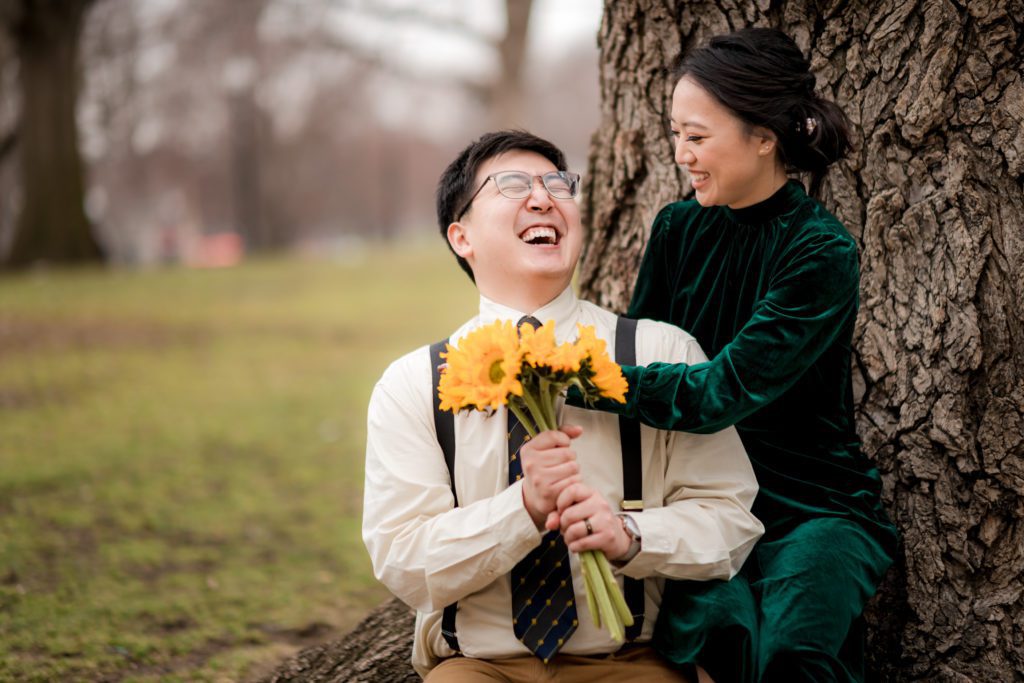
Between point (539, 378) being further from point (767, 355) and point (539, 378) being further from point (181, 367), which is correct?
point (181, 367)

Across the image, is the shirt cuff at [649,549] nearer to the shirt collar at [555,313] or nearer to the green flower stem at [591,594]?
the green flower stem at [591,594]

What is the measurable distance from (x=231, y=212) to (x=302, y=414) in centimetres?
4151

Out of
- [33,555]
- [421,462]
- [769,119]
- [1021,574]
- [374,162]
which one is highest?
[374,162]

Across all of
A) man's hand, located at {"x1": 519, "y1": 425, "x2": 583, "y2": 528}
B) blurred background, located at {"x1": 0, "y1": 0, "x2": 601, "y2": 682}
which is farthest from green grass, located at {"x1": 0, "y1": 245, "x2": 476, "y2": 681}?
man's hand, located at {"x1": 519, "y1": 425, "x2": 583, "y2": 528}

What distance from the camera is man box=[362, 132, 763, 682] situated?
2338 millimetres

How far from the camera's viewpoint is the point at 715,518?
96.9 inches

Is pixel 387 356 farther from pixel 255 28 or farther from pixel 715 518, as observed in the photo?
pixel 255 28

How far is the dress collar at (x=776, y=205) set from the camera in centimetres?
273

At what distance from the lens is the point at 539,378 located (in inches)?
88.4

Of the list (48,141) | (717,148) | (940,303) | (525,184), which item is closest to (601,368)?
(525,184)

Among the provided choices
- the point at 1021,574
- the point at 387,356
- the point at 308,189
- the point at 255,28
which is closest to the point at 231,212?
the point at 308,189

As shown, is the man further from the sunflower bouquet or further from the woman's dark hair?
the woman's dark hair

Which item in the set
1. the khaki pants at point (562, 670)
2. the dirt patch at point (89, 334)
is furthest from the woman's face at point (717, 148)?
the dirt patch at point (89, 334)

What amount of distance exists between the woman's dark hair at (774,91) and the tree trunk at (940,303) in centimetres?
35
